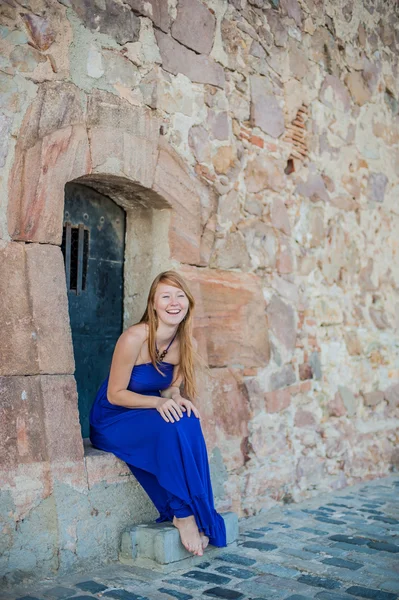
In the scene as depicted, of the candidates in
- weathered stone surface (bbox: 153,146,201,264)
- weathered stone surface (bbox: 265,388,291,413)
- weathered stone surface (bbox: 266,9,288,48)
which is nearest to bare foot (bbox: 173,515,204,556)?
weathered stone surface (bbox: 265,388,291,413)

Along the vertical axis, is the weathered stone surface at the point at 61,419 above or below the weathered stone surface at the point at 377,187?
below

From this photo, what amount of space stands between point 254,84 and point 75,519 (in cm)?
265

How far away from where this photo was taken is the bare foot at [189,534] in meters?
2.84

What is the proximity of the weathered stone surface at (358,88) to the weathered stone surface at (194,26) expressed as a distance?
1487mm

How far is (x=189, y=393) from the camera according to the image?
3232 millimetres

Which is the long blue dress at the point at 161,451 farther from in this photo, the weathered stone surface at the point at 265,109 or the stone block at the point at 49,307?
the weathered stone surface at the point at 265,109

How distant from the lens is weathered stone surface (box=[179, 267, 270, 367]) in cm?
355

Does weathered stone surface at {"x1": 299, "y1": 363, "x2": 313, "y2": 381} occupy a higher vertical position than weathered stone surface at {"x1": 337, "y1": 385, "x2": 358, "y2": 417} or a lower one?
higher

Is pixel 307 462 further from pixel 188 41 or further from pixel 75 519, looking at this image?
pixel 188 41

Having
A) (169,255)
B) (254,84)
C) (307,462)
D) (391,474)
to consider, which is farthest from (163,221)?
(391,474)

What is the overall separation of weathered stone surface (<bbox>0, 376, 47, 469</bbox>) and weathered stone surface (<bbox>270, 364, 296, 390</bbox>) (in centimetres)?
168

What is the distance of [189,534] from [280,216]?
2.07 meters

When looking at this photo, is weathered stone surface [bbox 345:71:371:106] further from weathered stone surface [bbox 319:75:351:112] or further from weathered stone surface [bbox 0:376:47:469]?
weathered stone surface [bbox 0:376:47:469]

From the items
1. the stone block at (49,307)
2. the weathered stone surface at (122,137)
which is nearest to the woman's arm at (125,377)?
the stone block at (49,307)
